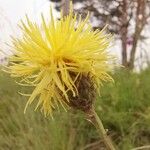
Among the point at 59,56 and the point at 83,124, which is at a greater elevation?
the point at 59,56

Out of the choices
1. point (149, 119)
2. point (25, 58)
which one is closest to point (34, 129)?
point (149, 119)

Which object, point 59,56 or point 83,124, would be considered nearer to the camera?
point 59,56

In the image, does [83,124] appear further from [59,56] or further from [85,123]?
[59,56]

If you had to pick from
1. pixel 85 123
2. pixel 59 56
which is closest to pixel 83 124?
pixel 85 123

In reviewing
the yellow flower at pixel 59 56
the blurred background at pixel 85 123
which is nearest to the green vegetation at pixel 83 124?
the blurred background at pixel 85 123

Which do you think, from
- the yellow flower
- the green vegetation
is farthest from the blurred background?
the yellow flower

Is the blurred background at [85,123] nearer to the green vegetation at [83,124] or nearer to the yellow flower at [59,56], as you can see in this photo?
the green vegetation at [83,124]

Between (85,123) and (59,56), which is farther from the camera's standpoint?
(85,123)
